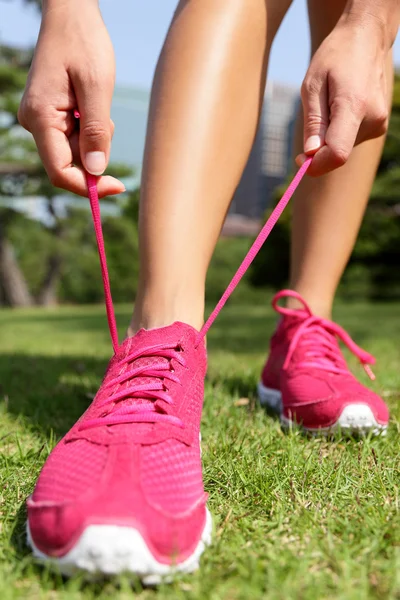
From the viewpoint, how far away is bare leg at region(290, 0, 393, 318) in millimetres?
1325

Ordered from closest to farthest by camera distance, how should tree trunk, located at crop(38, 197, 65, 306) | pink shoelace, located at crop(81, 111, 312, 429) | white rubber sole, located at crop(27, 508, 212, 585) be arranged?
white rubber sole, located at crop(27, 508, 212, 585)
pink shoelace, located at crop(81, 111, 312, 429)
tree trunk, located at crop(38, 197, 65, 306)

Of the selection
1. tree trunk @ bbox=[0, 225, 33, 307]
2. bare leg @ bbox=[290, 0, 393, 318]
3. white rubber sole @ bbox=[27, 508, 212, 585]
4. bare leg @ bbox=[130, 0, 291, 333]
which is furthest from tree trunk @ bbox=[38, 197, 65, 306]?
white rubber sole @ bbox=[27, 508, 212, 585]

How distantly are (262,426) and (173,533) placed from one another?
556 mm

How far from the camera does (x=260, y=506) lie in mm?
794

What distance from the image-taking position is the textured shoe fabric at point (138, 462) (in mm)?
625

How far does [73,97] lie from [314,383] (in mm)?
644

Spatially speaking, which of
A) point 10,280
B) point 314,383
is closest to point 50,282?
point 10,280

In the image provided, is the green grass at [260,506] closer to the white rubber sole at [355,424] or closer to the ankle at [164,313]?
the white rubber sole at [355,424]

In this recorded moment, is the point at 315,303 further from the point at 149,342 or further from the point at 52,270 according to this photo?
the point at 52,270

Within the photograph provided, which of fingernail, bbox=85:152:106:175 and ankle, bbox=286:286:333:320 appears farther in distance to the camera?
ankle, bbox=286:286:333:320

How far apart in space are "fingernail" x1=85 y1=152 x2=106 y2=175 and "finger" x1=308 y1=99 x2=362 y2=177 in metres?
0.33

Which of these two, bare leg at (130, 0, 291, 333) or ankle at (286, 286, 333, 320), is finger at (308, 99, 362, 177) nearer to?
bare leg at (130, 0, 291, 333)

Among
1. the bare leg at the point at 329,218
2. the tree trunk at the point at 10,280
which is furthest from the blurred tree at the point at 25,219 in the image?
the bare leg at the point at 329,218

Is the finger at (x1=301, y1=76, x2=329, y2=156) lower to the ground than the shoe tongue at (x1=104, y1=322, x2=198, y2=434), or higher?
higher
